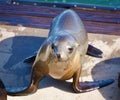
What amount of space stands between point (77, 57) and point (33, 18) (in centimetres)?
241

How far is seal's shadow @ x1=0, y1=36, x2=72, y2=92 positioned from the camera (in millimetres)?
5367

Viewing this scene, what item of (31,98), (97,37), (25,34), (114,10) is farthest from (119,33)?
(31,98)

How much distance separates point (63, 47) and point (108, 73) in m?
1.25

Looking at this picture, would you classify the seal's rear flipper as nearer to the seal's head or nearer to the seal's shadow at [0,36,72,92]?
the seal's shadow at [0,36,72,92]

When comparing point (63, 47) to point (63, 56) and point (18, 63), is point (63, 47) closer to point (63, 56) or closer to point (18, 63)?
point (63, 56)

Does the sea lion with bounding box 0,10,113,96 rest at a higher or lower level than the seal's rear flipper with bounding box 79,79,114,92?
higher

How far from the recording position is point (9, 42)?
248 inches

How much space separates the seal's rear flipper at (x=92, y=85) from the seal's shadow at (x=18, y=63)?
7.2 inches

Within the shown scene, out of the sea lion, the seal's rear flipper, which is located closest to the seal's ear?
the sea lion

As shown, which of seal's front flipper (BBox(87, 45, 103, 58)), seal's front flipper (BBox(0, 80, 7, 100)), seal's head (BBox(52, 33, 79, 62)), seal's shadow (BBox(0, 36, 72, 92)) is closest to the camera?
seal's front flipper (BBox(0, 80, 7, 100))

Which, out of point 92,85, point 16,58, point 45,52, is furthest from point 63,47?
point 16,58

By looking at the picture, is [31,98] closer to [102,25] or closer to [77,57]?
[77,57]

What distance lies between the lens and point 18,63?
5797 mm

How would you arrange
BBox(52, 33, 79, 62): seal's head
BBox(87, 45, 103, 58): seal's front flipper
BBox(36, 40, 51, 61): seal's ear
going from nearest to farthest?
BBox(52, 33, 79, 62): seal's head → BBox(36, 40, 51, 61): seal's ear → BBox(87, 45, 103, 58): seal's front flipper
